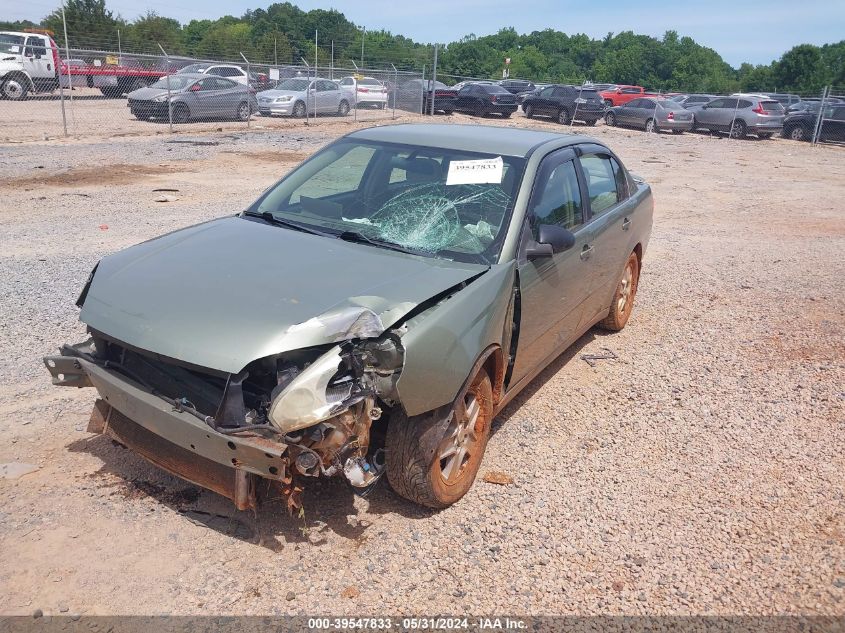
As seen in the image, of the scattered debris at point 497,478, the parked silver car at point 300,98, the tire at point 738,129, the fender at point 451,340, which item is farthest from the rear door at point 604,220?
the tire at point 738,129

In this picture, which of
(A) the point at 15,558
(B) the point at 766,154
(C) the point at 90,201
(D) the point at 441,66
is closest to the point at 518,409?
Result: (A) the point at 15,558

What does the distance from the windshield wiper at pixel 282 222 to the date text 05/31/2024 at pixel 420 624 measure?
206cm

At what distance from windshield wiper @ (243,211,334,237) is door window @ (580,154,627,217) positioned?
6.60 ft

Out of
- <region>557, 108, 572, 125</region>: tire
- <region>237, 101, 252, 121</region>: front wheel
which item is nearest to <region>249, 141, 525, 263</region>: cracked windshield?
<region>237, 101, 252, 121</region>: front wheel

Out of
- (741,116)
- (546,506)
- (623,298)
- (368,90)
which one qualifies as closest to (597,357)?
(623,298)

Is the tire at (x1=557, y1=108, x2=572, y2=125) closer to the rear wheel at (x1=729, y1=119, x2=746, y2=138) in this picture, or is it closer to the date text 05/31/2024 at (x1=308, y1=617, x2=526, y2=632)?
the rear wheel at (x1=729, y1=119, x2=746, y2=138)

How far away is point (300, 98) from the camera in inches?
1006

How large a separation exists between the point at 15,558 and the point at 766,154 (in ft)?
84.7

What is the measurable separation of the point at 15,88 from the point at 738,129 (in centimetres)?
2704

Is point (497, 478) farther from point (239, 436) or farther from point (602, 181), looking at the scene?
point (602, 181)

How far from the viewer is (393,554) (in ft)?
10.4

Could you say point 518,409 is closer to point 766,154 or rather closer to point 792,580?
point 792,580

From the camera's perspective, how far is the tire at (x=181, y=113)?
21281 millimetres

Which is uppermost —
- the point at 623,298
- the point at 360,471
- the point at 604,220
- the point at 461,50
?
the point at 461,50
